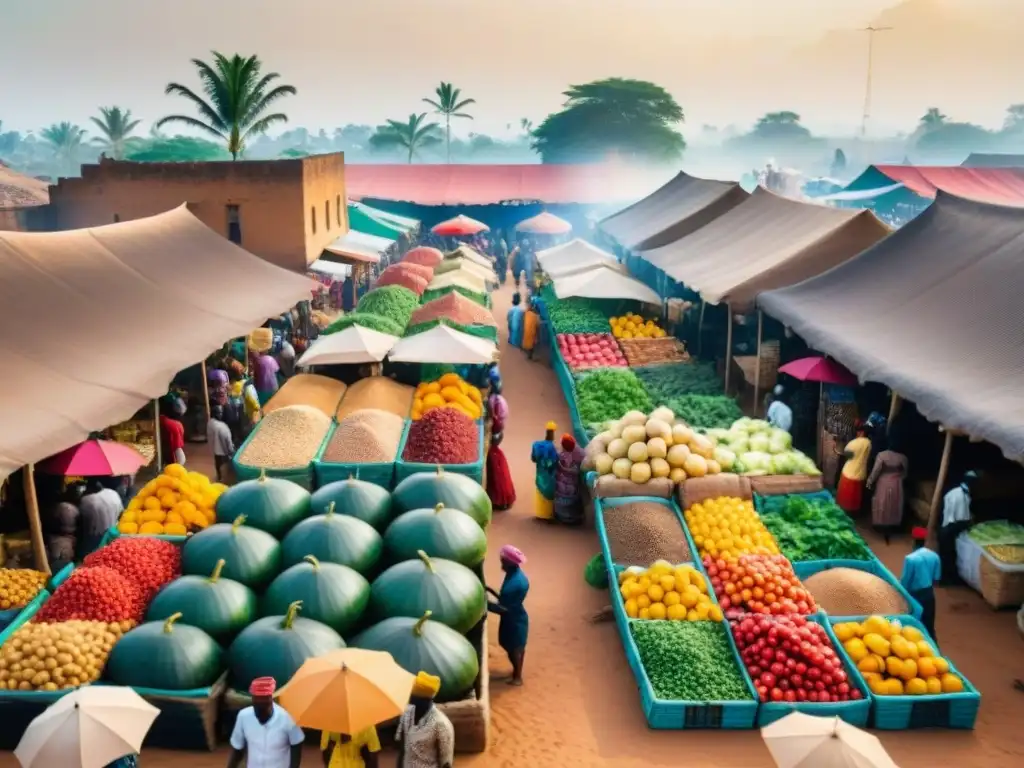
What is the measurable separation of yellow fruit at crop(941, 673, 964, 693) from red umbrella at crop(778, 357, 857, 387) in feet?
16.7

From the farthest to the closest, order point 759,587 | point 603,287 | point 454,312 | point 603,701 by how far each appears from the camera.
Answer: point 603,287 < point 454,312 < point 759,587 < point 603,701

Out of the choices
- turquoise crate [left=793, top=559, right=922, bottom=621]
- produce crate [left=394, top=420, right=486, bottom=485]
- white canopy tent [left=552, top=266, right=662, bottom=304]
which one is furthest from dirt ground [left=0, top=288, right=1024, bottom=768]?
white canopy tent [left=552, top=266, right=662, bottom=304]

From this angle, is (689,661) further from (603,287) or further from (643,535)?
(603,287)

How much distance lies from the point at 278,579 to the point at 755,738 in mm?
3843

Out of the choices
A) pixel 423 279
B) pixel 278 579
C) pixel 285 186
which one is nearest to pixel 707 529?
pixel 278 579

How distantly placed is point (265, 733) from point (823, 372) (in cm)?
854

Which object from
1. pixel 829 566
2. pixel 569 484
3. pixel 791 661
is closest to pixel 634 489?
pixel 569 484

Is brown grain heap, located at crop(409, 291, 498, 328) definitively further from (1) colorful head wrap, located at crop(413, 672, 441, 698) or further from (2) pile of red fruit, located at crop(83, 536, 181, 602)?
(1) colorful head wrap, located at crop(413, 672, 441, 698)

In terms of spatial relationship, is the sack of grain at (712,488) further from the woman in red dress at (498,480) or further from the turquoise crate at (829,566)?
the woman in red dress at (498,480)

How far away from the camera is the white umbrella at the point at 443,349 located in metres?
12.9

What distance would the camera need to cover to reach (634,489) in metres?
9.45

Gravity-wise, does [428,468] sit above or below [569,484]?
above

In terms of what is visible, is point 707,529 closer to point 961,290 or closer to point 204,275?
point 961,290

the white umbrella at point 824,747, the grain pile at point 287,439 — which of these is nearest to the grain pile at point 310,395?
the grain pile at point 287,439
